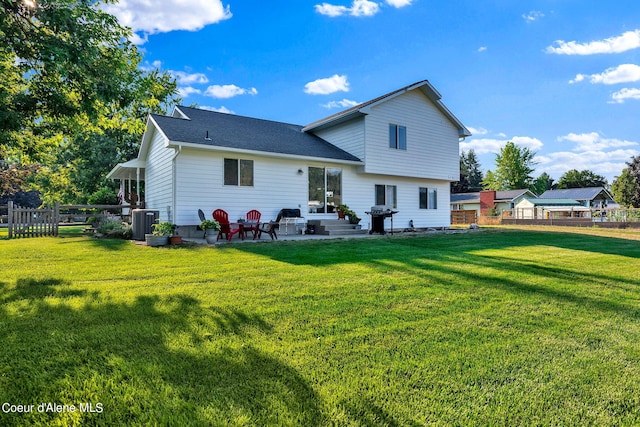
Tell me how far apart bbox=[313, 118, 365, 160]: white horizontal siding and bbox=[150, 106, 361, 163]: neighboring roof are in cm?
22

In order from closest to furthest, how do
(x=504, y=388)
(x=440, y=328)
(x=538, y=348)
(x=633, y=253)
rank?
1. (x=504, y=388)
2. (x=538, y=348)
3. (x=440, y=328)
4. (x=633, y=253)

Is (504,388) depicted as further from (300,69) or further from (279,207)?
(300,69)

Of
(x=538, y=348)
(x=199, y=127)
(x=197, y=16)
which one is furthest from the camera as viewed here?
(x=197, y=16)

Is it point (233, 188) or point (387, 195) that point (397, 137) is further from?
point (233, 188)

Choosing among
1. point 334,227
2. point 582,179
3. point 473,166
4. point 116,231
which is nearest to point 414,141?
point 334,227

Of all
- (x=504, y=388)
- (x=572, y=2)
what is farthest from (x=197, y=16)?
(x=504, y=388)

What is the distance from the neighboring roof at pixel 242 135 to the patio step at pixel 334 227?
94.1 inches

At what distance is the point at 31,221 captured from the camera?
37.3ft

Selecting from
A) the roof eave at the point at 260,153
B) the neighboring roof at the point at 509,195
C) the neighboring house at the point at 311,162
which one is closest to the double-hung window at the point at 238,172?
the neighboring house at the point at 311,162

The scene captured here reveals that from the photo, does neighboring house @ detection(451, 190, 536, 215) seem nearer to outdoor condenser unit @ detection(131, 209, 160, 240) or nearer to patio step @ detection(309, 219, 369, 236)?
patio step @ detection(309, 219, 369, 236)

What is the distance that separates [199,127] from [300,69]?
743cm

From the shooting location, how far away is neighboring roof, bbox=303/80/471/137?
46.2 feet

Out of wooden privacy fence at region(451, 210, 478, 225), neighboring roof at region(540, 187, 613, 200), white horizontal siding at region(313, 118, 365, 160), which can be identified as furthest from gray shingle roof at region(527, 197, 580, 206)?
white horizontal siding at region(313, 118, 365, 160)

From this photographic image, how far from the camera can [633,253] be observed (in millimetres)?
8492
